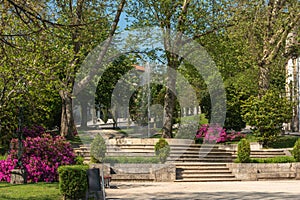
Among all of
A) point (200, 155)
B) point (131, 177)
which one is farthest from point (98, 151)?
point (200, 155)

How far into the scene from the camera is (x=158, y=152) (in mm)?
22234

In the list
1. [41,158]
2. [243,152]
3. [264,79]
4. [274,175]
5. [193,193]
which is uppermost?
[264,79]

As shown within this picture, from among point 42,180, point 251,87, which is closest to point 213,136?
point 251,87

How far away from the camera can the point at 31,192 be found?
13.9m

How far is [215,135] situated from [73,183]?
17.5 meters

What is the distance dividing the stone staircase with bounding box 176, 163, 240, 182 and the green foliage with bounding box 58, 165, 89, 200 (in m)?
8.14

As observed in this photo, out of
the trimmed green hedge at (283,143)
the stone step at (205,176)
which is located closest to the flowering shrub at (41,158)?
the stone step at (205,176)

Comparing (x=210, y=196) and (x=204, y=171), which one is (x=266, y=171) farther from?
(x=210, y=196)

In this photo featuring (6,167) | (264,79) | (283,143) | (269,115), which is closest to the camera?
(6,167)

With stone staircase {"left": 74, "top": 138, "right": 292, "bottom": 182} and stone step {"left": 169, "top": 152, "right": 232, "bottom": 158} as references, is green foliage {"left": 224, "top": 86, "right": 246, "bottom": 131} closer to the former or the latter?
→ stone staircase {"left": 74, "top": 138, "right": 292, "bottom": 182}

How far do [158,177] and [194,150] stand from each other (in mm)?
4517

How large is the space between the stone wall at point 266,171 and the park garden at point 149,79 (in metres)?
0.34

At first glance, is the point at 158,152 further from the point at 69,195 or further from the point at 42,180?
the point at 69,195

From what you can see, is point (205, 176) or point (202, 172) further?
point (202, 172)
